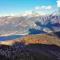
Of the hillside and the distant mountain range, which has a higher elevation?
the distant mountain range

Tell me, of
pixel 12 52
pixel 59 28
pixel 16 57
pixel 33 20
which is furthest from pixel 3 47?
pixel 59 28

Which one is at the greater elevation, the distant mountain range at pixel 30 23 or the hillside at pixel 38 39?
the distant mountain range at pixel 30 23

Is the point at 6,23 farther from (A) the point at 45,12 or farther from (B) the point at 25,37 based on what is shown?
(A) the point at 45,12

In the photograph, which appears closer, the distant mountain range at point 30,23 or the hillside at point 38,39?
the hillside at point 38,39

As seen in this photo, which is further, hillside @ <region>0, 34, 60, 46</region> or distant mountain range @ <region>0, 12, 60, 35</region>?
distant mountain range @ <region>0, 12, 60, 35</region>

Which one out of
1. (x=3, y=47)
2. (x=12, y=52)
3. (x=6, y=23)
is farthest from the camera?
(x=6, y=23)

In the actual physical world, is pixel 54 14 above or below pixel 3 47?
above

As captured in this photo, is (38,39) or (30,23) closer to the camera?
(38,39)

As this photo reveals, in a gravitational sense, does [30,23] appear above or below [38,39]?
above
